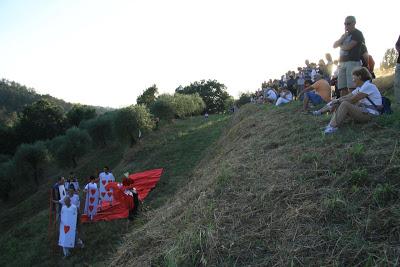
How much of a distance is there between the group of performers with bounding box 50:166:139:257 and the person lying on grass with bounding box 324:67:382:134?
7857mm

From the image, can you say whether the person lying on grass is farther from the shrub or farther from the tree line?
the tree line

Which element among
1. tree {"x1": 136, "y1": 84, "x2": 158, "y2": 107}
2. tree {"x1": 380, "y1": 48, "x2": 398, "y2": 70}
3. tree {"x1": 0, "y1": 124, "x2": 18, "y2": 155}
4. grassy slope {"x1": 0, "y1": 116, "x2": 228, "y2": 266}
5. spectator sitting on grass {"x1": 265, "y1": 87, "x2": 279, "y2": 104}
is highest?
tree {"x1": 136, "y1": 84, "x2": 158, "y2": 107}

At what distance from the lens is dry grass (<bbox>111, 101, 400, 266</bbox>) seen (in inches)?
159

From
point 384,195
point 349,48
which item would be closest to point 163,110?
point 349,48

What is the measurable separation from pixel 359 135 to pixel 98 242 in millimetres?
9747

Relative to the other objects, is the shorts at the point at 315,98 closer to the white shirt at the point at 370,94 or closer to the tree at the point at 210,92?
the white shirt at the point at 370,94

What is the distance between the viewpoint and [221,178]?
23.1ft

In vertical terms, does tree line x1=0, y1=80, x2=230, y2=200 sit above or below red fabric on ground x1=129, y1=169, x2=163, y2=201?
above

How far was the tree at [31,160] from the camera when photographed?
167ft

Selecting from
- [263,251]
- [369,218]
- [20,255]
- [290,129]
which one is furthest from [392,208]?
[20,255]

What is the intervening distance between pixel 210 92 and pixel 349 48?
9029 cm

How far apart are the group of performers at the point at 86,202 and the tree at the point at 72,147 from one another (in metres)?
36.3

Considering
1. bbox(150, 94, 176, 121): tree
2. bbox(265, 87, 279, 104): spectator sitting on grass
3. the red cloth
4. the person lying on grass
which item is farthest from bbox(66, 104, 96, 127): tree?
the person lying on grass

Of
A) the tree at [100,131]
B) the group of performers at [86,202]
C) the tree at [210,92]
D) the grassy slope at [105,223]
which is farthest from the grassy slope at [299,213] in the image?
the tree at [210,92]
